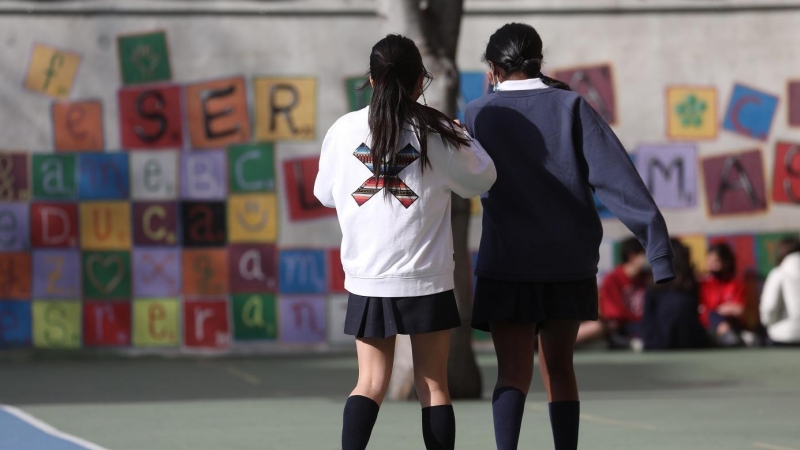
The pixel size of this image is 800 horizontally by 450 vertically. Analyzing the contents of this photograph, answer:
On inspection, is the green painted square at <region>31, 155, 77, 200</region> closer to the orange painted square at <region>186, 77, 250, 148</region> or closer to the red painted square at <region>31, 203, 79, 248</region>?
the red painted square at <region>31, 203, 79, 248</region>

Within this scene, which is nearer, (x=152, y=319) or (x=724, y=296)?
(x=152, y=319)

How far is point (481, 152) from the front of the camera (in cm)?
543

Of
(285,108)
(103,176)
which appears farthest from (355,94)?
(103,176)

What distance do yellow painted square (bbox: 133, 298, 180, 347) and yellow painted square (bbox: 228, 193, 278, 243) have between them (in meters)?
0.89

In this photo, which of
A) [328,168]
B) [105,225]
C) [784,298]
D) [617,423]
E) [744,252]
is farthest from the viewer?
[744,252]

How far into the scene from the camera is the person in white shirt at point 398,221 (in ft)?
17.4

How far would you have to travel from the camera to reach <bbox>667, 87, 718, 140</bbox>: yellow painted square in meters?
14.7

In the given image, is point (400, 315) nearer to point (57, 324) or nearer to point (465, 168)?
point (465, 168)

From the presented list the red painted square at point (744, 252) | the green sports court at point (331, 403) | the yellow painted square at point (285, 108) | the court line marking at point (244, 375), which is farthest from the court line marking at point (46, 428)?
the red painted square at point (744, 252)

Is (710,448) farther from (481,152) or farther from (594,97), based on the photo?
(594,97)

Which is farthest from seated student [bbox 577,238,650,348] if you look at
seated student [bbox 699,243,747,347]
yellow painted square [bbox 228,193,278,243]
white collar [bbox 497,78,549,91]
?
white collar [bbox 497,78,549,91]

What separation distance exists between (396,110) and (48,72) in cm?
909

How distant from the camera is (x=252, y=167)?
46.3 ft

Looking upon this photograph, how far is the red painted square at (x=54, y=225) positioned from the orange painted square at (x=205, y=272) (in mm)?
1099
